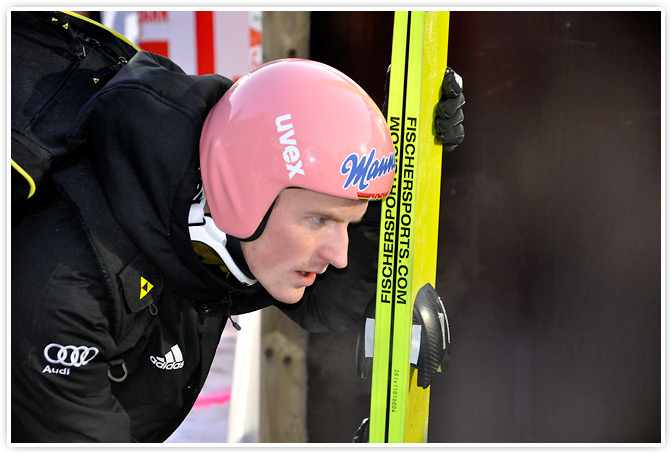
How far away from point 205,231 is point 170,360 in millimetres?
383

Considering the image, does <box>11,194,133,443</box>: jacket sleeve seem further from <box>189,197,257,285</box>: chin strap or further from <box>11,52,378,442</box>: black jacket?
<box>189,197,257,285</box>: chin strap

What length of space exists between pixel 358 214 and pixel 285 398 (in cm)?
171

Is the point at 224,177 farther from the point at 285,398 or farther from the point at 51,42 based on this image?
the point at 285,398

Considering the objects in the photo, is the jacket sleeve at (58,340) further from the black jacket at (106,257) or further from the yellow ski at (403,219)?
the yellow ski at (403,219)

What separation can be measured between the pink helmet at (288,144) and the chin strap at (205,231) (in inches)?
1.5

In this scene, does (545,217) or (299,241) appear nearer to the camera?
(299,241)

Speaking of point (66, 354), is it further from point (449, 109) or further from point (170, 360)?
point (449, 109)

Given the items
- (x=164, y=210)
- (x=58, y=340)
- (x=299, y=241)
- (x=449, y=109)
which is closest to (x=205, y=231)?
(x=164, y=210)

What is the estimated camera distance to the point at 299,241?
1508 mm

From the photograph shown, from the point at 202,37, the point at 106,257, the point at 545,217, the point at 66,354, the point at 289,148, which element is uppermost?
the point at 202,37

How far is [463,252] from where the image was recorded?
2.64m

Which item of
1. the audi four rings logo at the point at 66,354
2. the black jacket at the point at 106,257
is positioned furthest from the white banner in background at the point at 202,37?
the audi four rings logo at the point at 66,354

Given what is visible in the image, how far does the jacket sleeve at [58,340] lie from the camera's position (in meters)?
1.41
